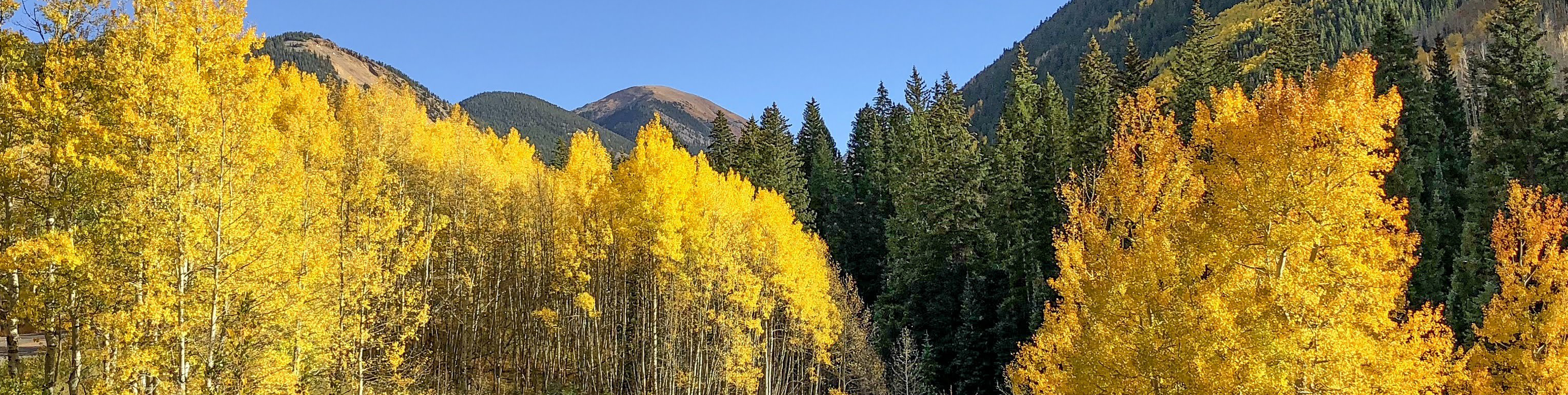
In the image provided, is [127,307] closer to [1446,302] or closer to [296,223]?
[296,223]

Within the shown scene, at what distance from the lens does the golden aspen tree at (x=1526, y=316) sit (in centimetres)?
1673

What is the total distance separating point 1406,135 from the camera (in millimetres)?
34469

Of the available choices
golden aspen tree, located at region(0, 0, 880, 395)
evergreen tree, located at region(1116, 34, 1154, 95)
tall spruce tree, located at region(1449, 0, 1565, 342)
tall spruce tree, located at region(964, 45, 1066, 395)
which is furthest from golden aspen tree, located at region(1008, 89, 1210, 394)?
evergreen tree, located at region(1116, 34, 1154, 95)

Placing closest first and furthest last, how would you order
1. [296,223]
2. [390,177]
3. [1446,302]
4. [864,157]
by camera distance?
[296,223]
[390,177]
[1446,302]
[864,157]

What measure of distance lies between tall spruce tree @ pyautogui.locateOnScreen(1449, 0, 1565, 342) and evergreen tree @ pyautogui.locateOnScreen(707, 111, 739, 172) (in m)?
36.7

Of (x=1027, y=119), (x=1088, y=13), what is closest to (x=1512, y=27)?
(x=1027, y=119)

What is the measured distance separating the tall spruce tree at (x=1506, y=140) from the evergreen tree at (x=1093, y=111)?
482 inches

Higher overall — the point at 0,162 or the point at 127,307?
the point at 0,162

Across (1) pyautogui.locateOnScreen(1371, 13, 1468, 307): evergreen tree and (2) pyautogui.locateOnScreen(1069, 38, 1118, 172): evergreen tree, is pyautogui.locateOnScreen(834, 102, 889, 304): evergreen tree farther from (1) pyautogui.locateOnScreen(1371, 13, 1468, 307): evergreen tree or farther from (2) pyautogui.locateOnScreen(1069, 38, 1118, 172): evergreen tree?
(1) pyautogui.locateOnScreen(1371, 13, 1468, 307): evergreen tree

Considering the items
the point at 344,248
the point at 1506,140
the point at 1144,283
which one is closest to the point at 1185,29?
the point at 1506,140

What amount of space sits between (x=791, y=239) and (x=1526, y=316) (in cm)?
2246

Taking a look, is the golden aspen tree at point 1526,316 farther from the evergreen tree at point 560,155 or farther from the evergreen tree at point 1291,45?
the evergreen tree at point 560,155

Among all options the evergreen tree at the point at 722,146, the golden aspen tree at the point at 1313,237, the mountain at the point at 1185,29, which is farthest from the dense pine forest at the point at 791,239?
the mountain at the point at 1185,29

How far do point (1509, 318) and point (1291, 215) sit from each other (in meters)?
12.3
